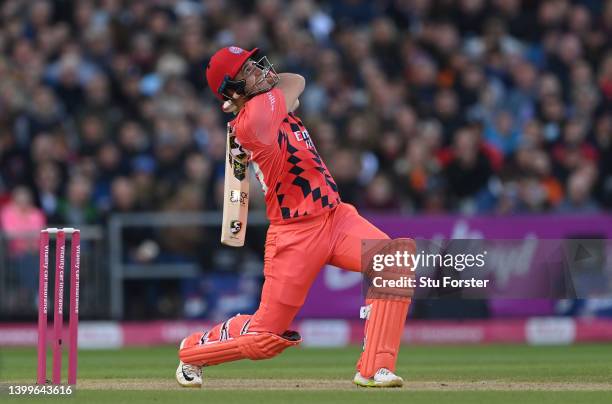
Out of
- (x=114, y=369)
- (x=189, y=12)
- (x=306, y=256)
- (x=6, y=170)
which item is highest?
(x=189, y=12)

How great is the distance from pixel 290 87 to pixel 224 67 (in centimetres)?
58

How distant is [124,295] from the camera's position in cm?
1762

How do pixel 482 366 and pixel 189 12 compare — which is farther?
pixel 189 12

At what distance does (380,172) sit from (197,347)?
8.90 metres

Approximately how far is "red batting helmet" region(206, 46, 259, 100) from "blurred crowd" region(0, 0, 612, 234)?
7.92 m

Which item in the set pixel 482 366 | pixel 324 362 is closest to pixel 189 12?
pixel 324 362

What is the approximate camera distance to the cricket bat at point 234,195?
9.98 meters

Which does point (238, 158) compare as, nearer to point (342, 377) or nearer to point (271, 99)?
point (271, 99)

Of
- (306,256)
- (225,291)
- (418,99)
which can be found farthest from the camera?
(418,99)

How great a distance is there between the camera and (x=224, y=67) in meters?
9.84

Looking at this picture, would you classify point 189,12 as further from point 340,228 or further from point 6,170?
point 340,228

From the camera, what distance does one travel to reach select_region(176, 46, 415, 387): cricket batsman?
32.2 feet

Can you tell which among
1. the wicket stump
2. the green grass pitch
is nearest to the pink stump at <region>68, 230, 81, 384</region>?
the wicket stump

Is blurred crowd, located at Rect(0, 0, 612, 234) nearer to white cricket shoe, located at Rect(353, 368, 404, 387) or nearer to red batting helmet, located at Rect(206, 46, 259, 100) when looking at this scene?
red batting helmet, located at Rect(206, 46, 259, 100)
